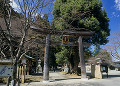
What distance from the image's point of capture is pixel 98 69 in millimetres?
10383

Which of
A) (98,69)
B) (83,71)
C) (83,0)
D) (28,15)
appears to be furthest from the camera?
(83,0)

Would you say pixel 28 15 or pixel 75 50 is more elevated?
pixel 28 15

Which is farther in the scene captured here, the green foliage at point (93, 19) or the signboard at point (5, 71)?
the green foliage at point (93, 19)

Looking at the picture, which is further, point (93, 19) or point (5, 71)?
point (93, 19)

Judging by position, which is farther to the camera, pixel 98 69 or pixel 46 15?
pixel 98 69

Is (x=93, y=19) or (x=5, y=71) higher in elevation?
(x=93, y=19)

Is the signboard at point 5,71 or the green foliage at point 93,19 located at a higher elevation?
the green foliage at point 93,19

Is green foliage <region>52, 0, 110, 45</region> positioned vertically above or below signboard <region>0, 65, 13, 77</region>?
above

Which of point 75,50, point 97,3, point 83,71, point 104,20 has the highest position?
point 97,3

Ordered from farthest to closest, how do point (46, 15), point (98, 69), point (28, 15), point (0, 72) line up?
point (98, 69), point (0, 72), point (46, 15), point (28, 15)

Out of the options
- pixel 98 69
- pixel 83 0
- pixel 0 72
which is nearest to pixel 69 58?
pixel 98 69

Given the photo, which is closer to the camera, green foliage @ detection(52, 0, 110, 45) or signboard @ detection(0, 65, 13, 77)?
signboard @ detection(0, 65, 13, 77)

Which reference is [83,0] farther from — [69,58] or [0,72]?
[0,72]

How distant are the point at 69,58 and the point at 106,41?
6.03 meters
